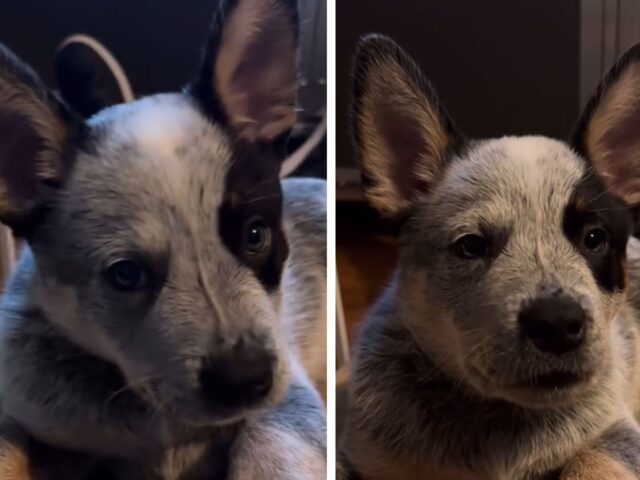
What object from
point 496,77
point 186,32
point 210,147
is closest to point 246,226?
point 210,147

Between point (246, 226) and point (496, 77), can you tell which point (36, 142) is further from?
point (496, 77)

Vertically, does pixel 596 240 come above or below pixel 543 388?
above

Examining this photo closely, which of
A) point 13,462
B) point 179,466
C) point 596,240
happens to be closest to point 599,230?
point 596,240

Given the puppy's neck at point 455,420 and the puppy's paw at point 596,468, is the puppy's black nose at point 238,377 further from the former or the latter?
the puppy's paw at point 596,468

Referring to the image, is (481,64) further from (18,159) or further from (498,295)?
(18,159)

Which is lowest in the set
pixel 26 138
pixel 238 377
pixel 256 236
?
pixel 238 377
